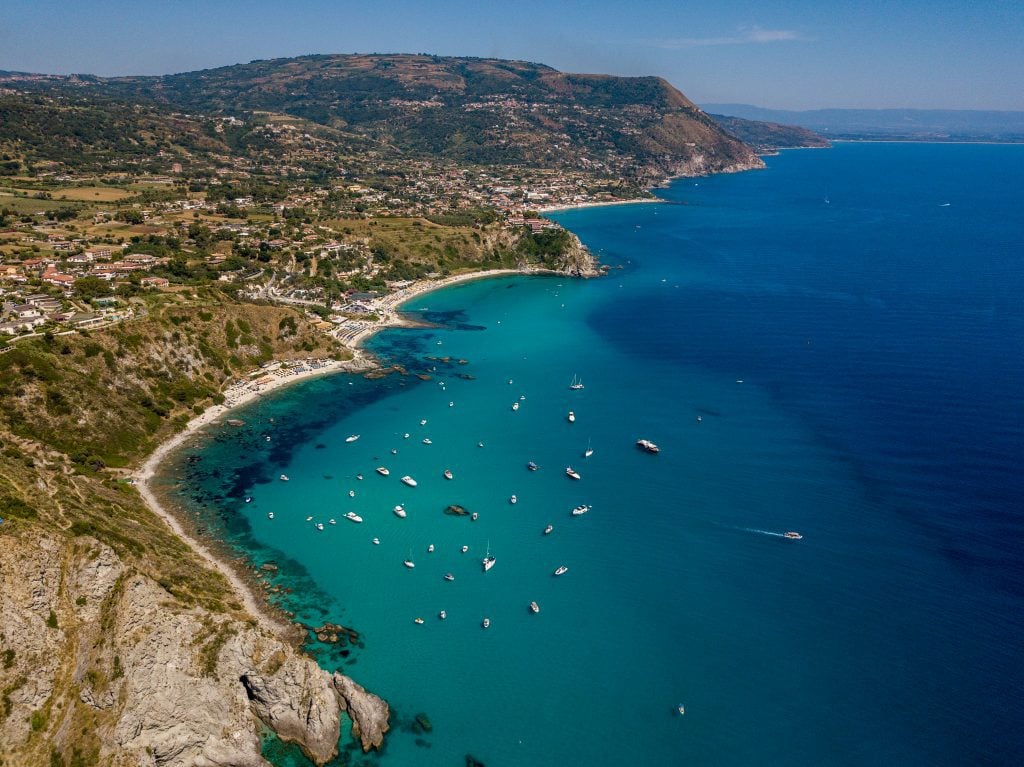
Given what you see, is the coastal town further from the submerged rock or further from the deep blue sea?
the submerged rock

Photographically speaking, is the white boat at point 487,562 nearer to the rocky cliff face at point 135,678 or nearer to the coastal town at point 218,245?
the rocky cliff face at point 135,678

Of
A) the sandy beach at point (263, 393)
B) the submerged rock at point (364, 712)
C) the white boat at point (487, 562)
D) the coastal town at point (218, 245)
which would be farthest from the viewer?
the coastal town at point (218, 245)

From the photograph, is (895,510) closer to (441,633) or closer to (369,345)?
(441,633)

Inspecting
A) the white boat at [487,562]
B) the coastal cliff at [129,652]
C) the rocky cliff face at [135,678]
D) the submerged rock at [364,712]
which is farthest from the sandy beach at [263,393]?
the white boat at [487,562]

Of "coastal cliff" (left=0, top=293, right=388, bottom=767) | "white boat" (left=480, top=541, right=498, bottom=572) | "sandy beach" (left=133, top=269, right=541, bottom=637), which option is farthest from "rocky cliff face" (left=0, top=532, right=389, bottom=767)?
"white boat" (left=480, top=541, right=498, bottom=572)

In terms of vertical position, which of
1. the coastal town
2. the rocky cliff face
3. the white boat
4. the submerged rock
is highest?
the coastal town

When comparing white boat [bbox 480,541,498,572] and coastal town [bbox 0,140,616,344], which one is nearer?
white boat [bbox 480,541,498,572]
